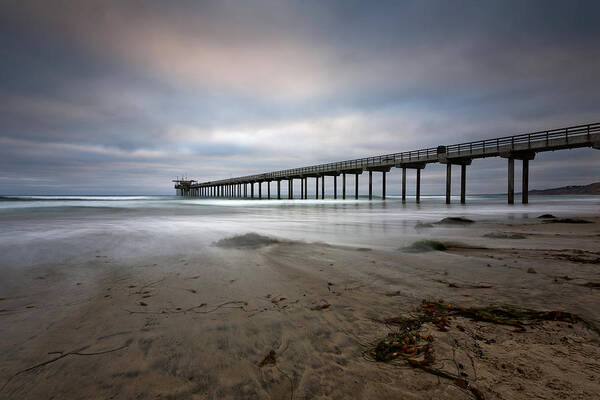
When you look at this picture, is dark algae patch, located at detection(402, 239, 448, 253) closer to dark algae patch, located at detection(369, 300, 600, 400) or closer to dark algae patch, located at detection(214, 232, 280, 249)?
dark algae patch, located at detection(369, 300, 600, 400)

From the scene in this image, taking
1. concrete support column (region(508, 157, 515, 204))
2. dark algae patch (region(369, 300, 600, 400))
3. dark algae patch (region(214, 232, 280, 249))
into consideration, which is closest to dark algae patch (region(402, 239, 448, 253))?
dark algae patch (region(369, 300, 600, 400))

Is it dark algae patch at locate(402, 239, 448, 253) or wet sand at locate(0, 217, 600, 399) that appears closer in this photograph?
wet sand at locate(0, 217, 600, 399)

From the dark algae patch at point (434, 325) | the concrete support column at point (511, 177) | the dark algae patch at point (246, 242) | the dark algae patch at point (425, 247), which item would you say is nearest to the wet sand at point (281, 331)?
the dark algae patch at point (434, 325)

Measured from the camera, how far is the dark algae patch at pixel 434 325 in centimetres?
167

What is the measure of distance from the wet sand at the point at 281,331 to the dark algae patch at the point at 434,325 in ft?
0.14

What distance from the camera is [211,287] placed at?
3.17 metres

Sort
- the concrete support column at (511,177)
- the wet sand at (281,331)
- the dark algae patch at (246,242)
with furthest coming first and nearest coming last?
1. the concrete support column at (511,177)
2. the dark algae patch at (246,242)
3. the wet sand at (281,331)

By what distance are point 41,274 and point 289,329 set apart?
12.5 feet

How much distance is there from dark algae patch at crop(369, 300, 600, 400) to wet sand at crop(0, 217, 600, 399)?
0.04 metres

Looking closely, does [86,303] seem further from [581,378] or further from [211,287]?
[581,378]

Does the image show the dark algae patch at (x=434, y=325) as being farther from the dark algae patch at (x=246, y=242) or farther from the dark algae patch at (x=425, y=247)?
the dark algae patch at (x=246, y=242)

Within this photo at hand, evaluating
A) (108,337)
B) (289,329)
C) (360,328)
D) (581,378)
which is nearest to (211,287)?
(108,337)

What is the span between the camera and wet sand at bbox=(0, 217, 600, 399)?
154 centimetres

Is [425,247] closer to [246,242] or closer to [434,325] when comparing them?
[434,325]
